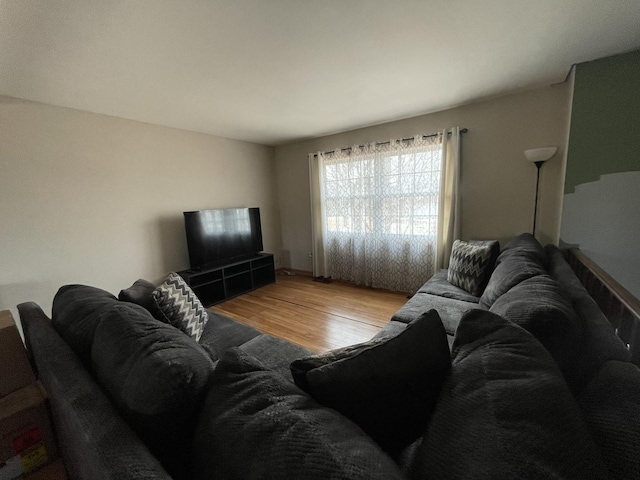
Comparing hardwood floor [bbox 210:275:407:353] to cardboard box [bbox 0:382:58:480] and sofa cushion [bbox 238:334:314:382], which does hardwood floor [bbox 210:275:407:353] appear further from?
cardboard box [bbox 0:382:58:480]

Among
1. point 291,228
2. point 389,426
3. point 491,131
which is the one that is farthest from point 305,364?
point 291,228

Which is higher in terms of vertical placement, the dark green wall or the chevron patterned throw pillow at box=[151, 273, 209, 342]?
the dark green wall

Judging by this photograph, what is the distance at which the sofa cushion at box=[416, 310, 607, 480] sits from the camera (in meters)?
0.41

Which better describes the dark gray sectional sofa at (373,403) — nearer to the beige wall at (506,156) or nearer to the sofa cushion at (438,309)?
the sofa cushion at (438,309)

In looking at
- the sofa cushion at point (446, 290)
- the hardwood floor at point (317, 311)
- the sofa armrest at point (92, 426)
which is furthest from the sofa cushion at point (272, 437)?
the sofa cushion at point (446, 290)

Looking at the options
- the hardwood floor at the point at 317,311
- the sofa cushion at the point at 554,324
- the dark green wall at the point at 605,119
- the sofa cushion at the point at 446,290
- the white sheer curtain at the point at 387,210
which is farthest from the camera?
the white sheer curtain at the point at 387,210

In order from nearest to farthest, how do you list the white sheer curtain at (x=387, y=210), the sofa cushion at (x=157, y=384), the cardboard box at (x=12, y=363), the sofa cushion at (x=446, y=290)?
the sofa cushion at (x=157, y=384) → the cardboard box at (x=12, y=363) → the sofa cushion at (x=446, y=290) → the white sheer curtain at (x=387, y=210)

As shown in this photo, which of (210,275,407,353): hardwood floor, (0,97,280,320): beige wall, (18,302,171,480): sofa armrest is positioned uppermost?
(0,97,280,320): beige wall

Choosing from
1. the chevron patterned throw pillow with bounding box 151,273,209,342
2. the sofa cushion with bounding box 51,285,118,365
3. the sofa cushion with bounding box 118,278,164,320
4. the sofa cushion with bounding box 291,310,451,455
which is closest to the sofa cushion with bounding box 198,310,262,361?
the chevron patterned throw pillow with bounding box 151,273,209,342

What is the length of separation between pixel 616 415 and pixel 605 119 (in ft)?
8.45

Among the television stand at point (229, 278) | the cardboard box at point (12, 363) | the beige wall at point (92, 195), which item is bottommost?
the television stand at point (229, 278)

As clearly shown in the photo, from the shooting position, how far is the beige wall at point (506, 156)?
2461mm

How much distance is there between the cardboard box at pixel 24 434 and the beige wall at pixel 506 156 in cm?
367

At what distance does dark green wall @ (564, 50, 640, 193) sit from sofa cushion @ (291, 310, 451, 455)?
2.49m
